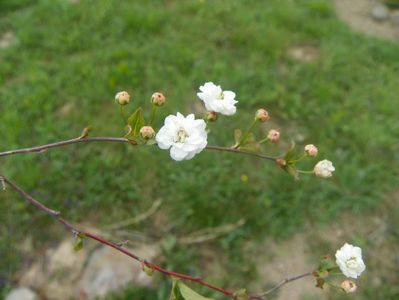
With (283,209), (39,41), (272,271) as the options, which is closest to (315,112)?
(283,209)

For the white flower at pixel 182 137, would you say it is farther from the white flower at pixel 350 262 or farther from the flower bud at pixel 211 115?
the white flower at pixel 350 262

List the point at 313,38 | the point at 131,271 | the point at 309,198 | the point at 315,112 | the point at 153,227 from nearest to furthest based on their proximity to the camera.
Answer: the point at 131,271
the point at 153,227
the point at 309,198
the point at 315,112
the point at 313,38

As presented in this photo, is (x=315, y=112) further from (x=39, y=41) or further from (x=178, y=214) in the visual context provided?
(x=39, y=41)

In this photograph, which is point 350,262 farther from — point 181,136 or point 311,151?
point 181,136

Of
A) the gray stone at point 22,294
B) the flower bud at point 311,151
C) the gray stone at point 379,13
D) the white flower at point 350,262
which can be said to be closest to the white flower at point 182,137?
the flower bud at point 311,151

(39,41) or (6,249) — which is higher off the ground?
(39,41)

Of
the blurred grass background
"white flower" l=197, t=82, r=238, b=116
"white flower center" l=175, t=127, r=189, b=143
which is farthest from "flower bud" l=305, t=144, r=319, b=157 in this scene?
the blurred grass background

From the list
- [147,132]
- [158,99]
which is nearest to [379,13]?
[158,99]
